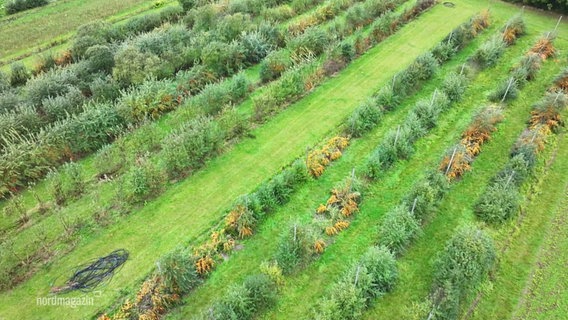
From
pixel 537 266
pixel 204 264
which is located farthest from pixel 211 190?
pixel 537 266

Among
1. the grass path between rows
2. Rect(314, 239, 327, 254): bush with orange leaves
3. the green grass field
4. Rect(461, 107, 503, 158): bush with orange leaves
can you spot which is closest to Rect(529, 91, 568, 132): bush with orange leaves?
the green grass field

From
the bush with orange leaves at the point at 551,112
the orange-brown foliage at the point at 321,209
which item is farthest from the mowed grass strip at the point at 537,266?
the orange-brown foliage at the point at 321,209

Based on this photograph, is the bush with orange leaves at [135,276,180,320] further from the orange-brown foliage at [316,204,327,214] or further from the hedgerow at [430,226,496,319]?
the hedgerow at [430,226,496,319]

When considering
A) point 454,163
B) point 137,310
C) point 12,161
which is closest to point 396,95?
point 454,163

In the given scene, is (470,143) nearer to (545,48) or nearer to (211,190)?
(545,48)

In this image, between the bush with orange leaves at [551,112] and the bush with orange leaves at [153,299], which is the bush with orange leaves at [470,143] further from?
the bush with orange leaves at [153,299]
